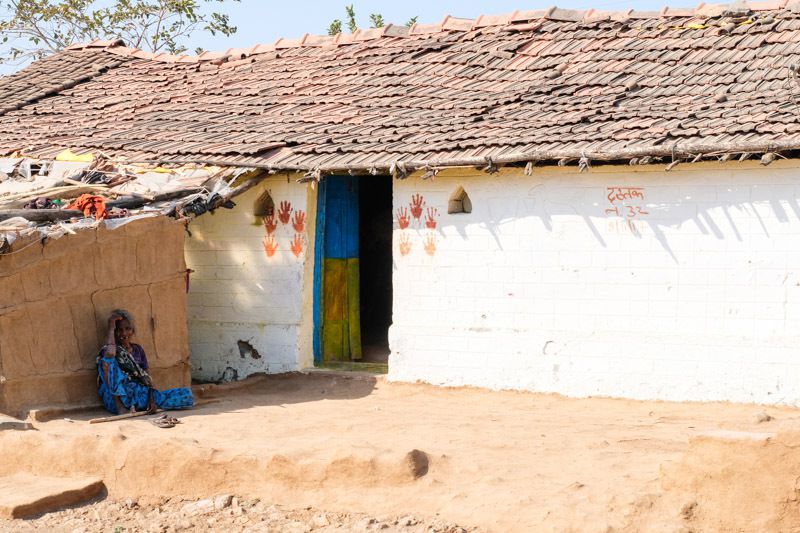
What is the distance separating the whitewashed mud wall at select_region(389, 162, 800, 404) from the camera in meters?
9.41

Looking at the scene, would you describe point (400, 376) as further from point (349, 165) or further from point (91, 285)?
point (91, 285)

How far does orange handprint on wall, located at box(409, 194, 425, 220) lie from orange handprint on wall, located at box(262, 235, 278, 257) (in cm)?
159

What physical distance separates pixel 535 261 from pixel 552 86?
230 centimetres

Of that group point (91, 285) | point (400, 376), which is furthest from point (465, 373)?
point (91, 285)

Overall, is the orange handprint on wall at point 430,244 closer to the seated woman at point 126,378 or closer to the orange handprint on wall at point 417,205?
the orange handprint on wall at point 417,205

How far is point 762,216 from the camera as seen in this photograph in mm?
9406

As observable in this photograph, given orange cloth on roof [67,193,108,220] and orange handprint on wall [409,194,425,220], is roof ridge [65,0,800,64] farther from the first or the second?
orange cloth on roof [67,193,108,220]

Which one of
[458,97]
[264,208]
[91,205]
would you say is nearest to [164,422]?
[91,205]

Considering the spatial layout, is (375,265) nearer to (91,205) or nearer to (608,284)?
(91,205)

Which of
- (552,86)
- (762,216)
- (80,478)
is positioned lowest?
(80,478)

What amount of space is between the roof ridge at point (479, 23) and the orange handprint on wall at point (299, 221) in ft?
12.6

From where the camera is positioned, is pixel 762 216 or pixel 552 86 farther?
pixel 552 86

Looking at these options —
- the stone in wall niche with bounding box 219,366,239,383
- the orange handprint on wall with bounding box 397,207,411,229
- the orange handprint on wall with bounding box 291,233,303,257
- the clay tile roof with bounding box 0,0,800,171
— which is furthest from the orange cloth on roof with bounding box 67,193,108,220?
the orange handprint on wall with bounding box 397,207,411,229

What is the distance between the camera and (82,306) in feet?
31.9
